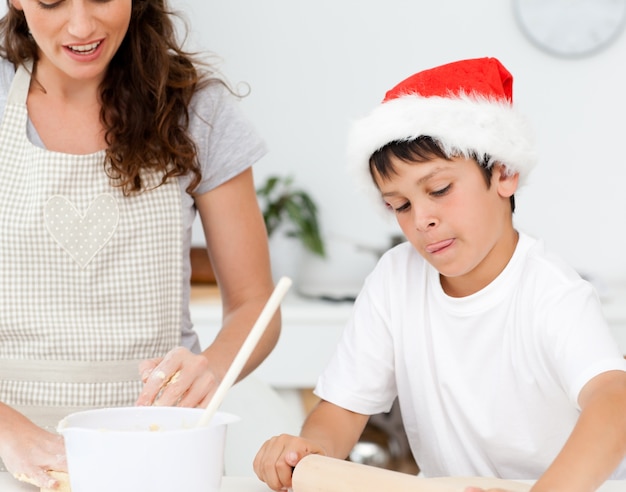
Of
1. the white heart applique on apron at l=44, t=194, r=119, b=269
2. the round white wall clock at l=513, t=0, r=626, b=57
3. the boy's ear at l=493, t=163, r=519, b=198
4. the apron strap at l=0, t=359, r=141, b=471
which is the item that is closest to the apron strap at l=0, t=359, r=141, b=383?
the apron strap at l=0, t=359, r=141, b=471

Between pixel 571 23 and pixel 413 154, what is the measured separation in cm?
224

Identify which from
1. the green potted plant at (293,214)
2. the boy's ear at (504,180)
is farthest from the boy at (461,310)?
the green potted plant at (293,214)

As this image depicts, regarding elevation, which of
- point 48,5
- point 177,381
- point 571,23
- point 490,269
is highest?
point 571,23

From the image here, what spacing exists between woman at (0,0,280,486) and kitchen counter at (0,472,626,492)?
0.80 ft

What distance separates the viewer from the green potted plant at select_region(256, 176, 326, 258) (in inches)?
128

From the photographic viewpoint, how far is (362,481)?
0.97m

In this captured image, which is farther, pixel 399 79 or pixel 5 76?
pixel 399 79

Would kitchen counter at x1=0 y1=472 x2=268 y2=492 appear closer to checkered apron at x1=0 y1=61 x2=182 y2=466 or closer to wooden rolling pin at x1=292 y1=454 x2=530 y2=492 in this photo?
wooden rolling pin at x1=292 y1=454 x2=530 y2=492

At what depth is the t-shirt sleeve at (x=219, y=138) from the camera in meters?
1.52

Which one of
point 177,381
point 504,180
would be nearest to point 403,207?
point 504,180

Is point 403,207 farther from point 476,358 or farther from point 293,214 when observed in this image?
point 293,214

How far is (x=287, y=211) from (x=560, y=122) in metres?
1.05

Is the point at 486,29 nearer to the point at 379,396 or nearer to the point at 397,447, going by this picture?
the point at 397,447

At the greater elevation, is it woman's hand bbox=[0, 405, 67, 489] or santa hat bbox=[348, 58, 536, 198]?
santa hat bbox=[348, 58, 536, 198]
